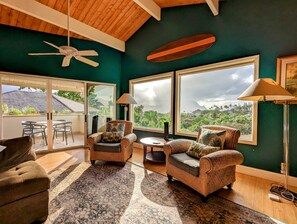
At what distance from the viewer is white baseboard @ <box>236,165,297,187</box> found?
2473 millimetres

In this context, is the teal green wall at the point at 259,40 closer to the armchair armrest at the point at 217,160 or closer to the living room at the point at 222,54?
the living room at the point at 222,54

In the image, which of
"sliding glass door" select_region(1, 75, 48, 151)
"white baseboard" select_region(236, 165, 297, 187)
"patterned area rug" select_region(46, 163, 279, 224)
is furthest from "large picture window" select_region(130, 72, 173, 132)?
"sliding glass door" select_region(1, 75, 48, 151)

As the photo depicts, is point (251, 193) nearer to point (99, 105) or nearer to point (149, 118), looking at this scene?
point (149, 118)

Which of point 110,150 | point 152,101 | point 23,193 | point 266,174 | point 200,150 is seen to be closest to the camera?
point 23,193

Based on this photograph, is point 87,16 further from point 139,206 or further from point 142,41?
point 139,206

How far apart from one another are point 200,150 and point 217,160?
0.39 meters

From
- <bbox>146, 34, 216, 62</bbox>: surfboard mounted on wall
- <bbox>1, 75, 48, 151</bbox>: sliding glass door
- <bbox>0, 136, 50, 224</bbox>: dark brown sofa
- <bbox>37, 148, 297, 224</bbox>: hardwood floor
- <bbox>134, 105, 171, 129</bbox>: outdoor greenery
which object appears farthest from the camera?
<bbox>134, 105, 171, 129</bbox>: outdoor greenery

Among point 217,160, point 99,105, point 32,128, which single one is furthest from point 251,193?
point 32,128

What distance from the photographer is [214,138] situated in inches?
93.3

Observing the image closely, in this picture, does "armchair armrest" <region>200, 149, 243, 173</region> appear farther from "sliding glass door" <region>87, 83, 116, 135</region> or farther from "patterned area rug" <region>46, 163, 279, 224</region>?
"sliding glass door" <region>87, 83, 116, 135</region>

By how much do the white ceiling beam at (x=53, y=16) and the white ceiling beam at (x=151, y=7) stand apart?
1513 millimetres

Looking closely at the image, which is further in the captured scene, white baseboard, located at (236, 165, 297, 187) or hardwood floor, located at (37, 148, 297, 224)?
white baseboard, located at (236, 165, 297, 187)

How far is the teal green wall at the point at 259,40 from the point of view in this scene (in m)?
2.51

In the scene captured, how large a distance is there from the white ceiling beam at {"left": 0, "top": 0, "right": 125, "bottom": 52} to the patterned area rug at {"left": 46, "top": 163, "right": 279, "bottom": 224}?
321 centimetres
